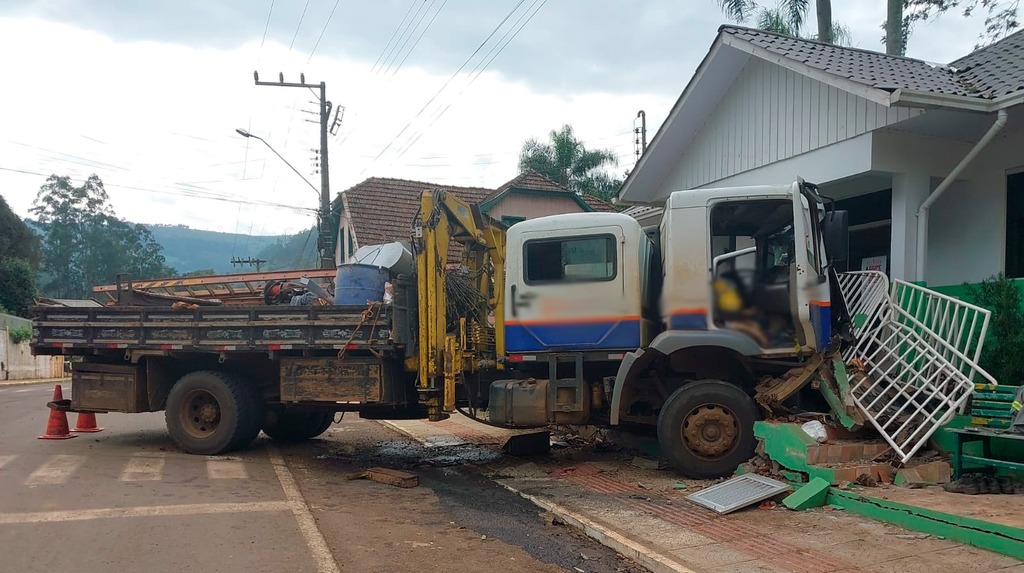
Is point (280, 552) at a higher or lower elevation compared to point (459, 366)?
lower

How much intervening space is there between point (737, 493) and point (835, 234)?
2573 mm

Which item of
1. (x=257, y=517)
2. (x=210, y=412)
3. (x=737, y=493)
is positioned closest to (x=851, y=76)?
(x=737, y=493)

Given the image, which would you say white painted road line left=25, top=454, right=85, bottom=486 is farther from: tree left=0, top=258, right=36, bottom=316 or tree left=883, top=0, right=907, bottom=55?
tree left=0, top=258, right=36, bottom=316

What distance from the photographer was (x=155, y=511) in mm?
6180

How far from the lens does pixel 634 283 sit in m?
7.32

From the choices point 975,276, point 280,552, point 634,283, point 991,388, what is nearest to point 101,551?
point 280,552

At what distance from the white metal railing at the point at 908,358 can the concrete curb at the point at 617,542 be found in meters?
2.57

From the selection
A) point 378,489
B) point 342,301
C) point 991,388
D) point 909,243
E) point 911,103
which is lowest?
point 378,489

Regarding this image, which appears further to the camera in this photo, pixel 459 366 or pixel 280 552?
pixel 459 366

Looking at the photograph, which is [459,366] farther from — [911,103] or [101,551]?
[911,103]

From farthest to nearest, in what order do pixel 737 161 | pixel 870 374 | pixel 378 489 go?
pixel 737 161 → pixel 378 489 → pixel 870 374

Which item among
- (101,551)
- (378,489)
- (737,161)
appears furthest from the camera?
(737,161)

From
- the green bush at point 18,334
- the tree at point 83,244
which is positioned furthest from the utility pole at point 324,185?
the tree at point 83,244

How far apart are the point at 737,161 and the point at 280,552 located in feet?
28.5
